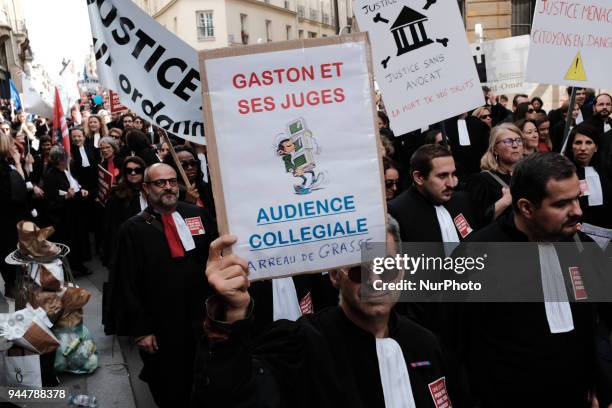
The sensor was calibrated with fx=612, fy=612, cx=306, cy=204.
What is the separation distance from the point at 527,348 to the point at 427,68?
2.23 m

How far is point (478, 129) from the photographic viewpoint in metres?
8.15

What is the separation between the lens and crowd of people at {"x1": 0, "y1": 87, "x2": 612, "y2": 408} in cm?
184

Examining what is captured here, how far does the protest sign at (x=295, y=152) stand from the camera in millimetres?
1828

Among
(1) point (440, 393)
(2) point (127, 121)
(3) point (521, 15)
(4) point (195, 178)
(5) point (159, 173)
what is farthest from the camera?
(3) point (521, 15)

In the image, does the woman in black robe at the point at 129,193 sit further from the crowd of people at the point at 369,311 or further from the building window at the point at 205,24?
the building window at the point at 205,24

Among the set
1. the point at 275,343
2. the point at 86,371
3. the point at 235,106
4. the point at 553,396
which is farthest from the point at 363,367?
the point at 86,371

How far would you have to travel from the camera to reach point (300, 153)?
1.86 meters

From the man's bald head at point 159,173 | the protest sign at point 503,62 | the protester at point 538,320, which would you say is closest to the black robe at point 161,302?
the man's bald head at point 159,173

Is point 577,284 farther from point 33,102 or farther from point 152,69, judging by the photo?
point 33,102

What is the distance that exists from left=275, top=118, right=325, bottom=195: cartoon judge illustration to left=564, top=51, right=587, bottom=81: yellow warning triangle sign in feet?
10.0

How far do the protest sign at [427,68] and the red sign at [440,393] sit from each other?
7.84 feet

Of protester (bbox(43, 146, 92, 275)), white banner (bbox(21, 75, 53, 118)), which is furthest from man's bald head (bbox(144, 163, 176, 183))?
white banner (bbox(21, 75, 53, 118))

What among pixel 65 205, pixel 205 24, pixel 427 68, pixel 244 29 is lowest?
pixel 65 205

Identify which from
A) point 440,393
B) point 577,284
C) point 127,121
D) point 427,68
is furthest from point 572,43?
point 127,121
